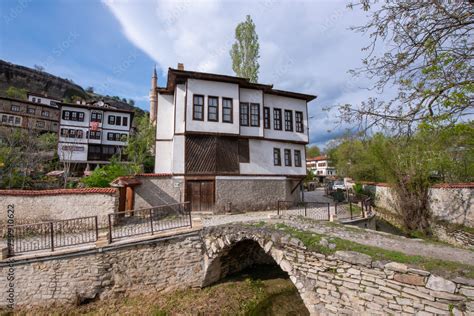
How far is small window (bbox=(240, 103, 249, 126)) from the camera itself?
13953mm

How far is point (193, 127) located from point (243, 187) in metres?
4.75

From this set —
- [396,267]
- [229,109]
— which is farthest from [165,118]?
[396,267]

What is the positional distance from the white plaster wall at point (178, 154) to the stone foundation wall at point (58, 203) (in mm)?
3344

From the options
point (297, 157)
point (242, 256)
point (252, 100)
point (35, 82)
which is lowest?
point (242, 256)

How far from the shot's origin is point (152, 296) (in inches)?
321

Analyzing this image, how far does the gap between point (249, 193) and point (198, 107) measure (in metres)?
6.12

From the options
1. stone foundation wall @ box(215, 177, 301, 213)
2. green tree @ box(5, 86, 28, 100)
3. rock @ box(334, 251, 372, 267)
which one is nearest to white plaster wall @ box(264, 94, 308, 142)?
stone foundation wall @ box(215, 177, 301, 213)

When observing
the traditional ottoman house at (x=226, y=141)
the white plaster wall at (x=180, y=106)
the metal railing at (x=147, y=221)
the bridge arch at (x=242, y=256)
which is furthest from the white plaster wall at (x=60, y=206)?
the bridge arch at (x=242, y=256)

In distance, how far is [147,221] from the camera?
11.1 meters

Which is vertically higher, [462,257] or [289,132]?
[289,132]

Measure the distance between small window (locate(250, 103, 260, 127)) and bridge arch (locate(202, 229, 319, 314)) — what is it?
7526 millimetres

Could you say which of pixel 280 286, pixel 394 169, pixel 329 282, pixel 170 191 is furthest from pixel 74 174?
pixel 394 169

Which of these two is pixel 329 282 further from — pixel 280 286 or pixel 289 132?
pixel 289 132

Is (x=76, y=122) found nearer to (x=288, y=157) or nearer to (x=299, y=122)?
(x=288, y=157)
